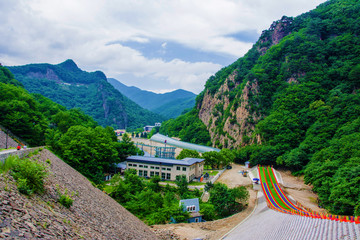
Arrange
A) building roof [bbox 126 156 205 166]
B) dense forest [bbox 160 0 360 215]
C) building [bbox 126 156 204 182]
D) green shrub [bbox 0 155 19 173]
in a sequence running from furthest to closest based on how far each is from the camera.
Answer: dense forest [bbox 160 0 360 215]
building roof [bbox 126 156 205 166]
building [bbox 126 156 204 182]
green shrub [bbox 0 155 19 173]

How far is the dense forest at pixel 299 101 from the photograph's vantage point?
45.5 m

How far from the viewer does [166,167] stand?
41938 millimetres

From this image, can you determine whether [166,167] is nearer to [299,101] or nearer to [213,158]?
[213,158]

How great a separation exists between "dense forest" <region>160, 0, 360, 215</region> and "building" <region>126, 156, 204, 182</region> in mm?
Answer: 18444

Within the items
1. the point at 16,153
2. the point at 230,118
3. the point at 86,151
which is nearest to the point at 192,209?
the point at 86,151

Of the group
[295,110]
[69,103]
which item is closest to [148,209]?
[295,110]

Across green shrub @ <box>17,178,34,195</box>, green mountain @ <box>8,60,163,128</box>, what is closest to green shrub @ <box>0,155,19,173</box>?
green shrub @ <box>17,178,34,195</box>

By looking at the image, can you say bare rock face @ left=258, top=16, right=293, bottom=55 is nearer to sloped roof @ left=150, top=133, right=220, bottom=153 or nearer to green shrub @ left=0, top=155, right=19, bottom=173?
sloped roof @ left=150, top=133, right=220, bottom=153

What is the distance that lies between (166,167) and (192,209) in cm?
1471

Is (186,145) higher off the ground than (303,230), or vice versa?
(186,145)

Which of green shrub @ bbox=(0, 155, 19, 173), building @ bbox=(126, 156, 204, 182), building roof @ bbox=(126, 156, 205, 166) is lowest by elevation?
building @ bbox=(126, 156, 204, 182)

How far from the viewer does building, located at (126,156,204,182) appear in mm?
40875

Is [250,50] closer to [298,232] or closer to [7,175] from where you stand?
[298,232]

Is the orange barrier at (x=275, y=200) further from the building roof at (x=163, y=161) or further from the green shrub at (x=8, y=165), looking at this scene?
the green shrub at (x=8, y=165)
